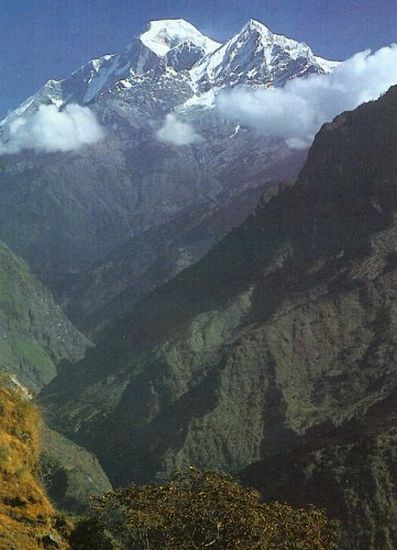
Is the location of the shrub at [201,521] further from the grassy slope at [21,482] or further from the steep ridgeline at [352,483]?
the steep ridgeline at [352,483]

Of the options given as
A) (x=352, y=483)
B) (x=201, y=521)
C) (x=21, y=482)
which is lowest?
(x=352, y=483)

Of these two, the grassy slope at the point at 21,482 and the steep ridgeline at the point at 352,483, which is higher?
the grassy slope at the point at 21,482

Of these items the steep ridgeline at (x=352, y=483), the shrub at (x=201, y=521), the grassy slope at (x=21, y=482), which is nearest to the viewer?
the grassy slope at (x=21, y=482)

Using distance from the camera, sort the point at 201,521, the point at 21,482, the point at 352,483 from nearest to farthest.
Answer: the point at 201,521
the point at 21,482
the point at 352,483

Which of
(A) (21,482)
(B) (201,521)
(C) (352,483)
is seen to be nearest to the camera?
(B) (201,521)

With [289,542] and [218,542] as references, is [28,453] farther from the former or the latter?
[289,542]

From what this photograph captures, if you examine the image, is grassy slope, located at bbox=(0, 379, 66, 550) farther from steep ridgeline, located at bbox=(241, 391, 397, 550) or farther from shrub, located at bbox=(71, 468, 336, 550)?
steep ridgeline, located at bbox=(241, 391, 397, 550)

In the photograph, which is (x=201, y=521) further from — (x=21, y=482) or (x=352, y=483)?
(x=352, y=483)

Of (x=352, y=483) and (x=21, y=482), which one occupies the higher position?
(x=21, y=482)

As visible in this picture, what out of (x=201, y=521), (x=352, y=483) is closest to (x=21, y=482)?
(x=201, y=521)

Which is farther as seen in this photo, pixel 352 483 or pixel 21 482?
pixel 352 483

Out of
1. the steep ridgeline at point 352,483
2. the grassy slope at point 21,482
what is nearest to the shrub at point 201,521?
the grassy slope at point 21,482
